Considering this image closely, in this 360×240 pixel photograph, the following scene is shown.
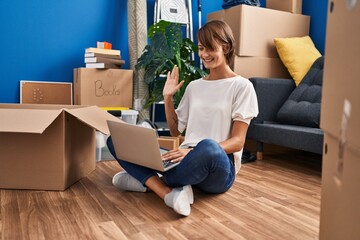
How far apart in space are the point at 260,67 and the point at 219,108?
146cm

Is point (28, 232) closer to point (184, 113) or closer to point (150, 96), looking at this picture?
point (184, 113)

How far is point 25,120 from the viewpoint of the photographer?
1406 mm

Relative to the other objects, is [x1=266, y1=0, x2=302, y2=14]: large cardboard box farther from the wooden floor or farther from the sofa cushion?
the wooden floor

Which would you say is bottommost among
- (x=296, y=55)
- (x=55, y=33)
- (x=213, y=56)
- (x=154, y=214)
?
(x=154, y=214)

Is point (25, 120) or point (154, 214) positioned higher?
point (25, 120)

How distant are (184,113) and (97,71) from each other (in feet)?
4.48

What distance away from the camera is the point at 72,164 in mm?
1625

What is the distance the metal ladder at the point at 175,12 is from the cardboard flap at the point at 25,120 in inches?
73.5

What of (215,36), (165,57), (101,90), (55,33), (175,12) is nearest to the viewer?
(215,36)

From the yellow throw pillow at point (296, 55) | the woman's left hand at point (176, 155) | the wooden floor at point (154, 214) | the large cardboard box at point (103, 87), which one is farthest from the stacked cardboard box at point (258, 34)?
the woman's left hand at point (176, 155)

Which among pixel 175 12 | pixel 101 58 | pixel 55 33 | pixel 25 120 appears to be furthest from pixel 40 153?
pixel 175 12

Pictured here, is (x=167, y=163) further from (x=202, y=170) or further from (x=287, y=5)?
(x=287, y=5)

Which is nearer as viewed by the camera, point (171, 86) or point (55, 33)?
point (171, 86)

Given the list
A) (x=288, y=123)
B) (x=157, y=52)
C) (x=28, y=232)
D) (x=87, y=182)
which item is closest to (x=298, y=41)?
(x=288, y=123)
